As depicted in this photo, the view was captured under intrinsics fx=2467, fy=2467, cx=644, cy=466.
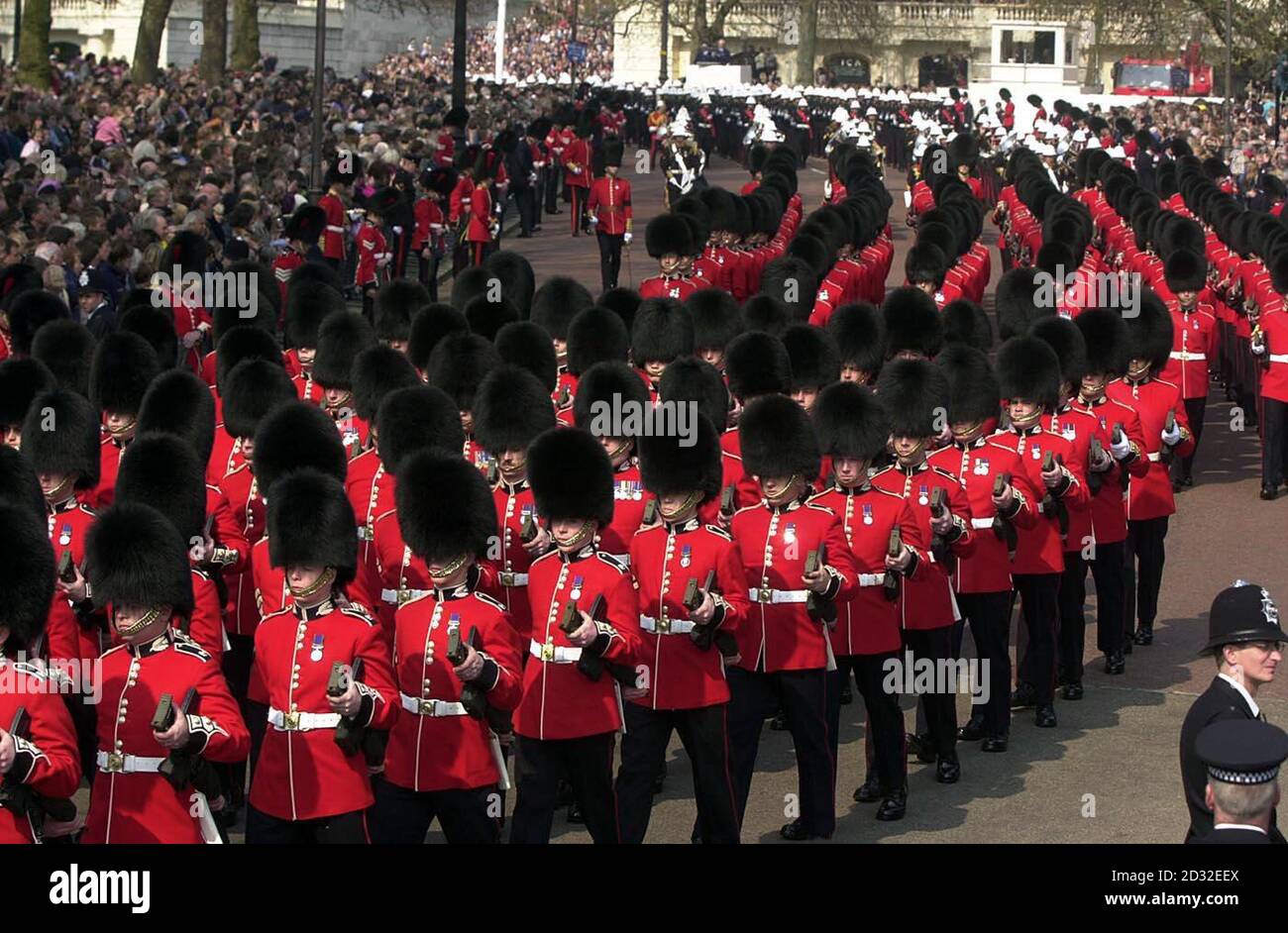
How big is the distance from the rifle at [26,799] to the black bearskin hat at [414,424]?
2.55 m

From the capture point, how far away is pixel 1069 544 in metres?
8.79

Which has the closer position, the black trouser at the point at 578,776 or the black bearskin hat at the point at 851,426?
the black trouser at the point at 578,776

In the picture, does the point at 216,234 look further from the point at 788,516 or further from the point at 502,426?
the point at 788,516

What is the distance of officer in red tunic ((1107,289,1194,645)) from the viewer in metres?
9.44

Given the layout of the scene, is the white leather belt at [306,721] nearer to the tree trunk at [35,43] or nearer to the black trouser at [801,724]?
the black trouser at [801,724]

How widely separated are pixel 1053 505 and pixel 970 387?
0.64 m

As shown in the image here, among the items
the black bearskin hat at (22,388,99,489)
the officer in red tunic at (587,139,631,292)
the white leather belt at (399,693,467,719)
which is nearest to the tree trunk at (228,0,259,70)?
the officer in red tunic at (587,139,631,292)

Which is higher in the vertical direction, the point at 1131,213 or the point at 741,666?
the point at 1131,213

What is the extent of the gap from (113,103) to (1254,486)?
14.6 meters

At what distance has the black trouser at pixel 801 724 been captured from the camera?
22.9 ft

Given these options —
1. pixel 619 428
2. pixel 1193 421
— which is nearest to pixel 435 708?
pixel 619 428

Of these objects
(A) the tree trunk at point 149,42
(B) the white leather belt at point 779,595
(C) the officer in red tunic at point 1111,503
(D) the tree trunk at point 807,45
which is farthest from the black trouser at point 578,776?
(D) the tree trunk at point 807,45

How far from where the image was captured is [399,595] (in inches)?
280
